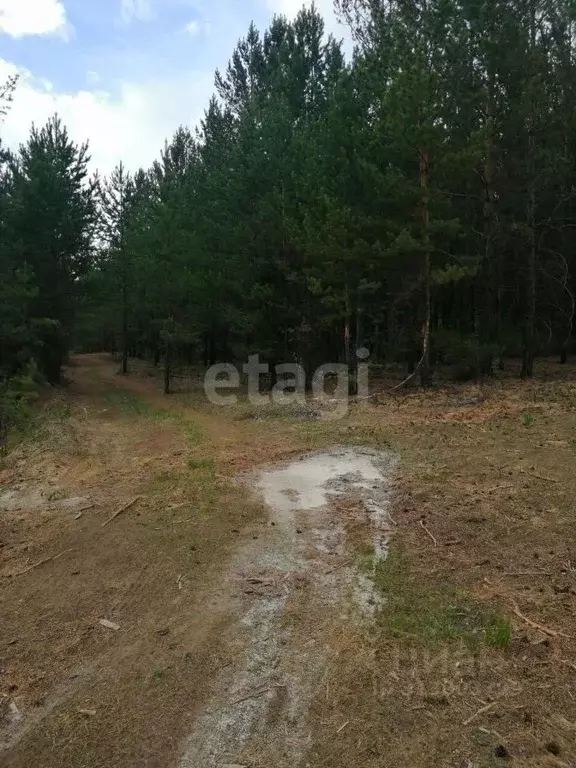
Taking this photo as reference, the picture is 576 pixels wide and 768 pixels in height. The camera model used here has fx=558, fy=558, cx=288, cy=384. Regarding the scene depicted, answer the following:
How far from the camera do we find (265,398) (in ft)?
57.9

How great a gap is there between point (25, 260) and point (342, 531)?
17686 mm

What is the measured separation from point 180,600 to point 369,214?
45.9ft

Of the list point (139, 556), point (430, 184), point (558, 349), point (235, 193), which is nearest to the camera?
point (139, 556)

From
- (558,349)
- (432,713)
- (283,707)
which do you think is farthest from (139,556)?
(558,349)

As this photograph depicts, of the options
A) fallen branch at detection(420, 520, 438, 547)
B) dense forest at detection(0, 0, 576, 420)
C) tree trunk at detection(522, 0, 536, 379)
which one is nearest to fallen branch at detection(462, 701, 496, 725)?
fallen branch at detection(420, 520, 438, 547)

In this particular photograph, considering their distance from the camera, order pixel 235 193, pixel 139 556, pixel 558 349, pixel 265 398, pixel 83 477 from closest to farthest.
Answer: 1. pixel 139 556
2. pixel 83 477
3. pixel 265 398
4. pixel 235 193
5. pixel 558 349

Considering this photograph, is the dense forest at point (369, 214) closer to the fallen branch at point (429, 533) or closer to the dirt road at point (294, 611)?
the dirt road at point (294, 611)

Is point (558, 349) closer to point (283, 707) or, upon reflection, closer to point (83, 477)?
point (83, 477)

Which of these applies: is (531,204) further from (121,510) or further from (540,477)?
(121,510)

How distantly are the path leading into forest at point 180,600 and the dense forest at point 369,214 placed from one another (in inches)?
161

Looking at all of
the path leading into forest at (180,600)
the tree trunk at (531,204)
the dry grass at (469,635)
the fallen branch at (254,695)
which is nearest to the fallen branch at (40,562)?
the path leading into forest at (180,600)

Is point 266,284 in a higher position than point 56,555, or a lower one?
higher

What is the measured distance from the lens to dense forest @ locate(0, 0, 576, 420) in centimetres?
1504

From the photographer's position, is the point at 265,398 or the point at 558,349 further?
the point at 558,349
